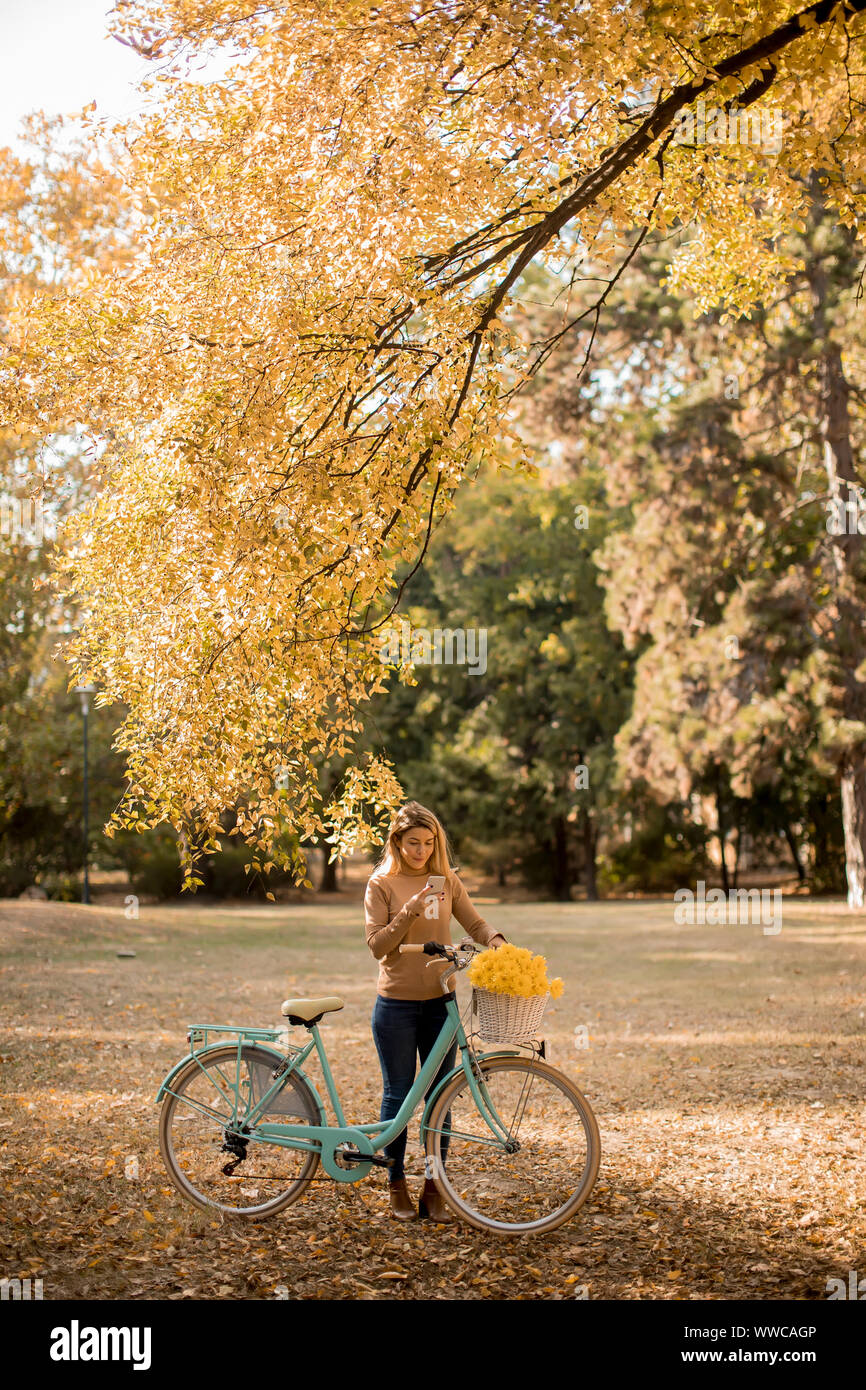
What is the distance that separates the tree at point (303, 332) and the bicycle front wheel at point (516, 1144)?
1.58 metres

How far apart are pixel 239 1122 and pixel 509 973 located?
1.39 metres

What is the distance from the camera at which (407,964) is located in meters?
4.99

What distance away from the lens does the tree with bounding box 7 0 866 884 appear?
17.6 feet

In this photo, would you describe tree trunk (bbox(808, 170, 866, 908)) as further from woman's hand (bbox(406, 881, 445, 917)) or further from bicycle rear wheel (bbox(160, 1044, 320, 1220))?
bicycle rear wheel (bbox(160, 1044, 320, 1220))

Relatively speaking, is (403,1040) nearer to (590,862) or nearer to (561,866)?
(590,862)

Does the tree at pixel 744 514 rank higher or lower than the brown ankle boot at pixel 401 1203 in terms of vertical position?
higher

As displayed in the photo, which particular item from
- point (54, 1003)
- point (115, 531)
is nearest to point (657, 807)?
point (54, 1003)

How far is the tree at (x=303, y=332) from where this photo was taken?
5.36 m

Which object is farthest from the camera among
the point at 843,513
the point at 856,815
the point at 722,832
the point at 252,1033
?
the point at 722,832

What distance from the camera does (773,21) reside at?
6.03 m

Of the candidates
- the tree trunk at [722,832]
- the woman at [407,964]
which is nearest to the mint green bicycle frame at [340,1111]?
the woman at [407,964]

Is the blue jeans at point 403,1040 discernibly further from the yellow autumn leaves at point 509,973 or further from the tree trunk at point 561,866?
the tree trunk at point 561,866

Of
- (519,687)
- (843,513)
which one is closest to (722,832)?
(519,687)
